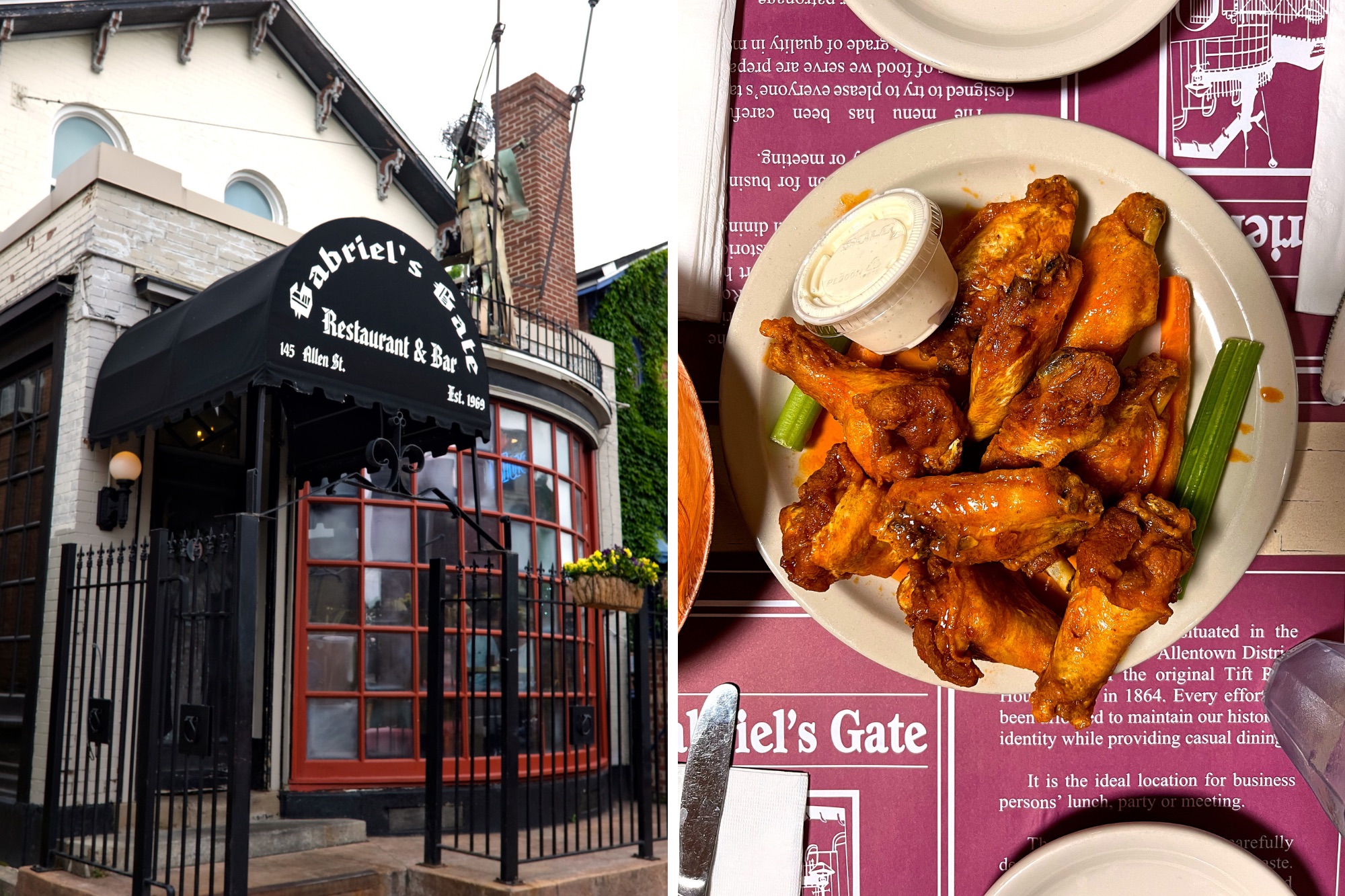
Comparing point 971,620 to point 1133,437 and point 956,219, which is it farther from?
point 956,219

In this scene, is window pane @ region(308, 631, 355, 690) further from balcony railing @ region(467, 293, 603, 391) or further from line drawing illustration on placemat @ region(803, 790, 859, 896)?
line drawing illustration on placemat @ region(803, 790, 859, 896)

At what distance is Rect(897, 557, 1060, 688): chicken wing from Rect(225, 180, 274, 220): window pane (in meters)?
1.41

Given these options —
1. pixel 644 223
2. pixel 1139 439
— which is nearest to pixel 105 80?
pixel 644 223

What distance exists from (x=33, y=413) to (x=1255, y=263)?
182 centimetres

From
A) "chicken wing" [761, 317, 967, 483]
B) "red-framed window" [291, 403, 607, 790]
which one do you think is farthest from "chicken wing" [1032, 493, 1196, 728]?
"red-framed window" [291, 403, 607, 790]

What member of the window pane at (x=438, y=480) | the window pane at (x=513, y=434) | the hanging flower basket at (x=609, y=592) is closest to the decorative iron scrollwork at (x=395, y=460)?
the window pane at (x=438, y=480)

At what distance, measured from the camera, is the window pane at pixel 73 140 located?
1.36m

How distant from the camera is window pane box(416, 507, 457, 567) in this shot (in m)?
1.54

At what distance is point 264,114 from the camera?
149 cm

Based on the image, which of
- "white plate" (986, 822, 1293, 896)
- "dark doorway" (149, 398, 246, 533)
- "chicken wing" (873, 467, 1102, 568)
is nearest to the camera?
"chicken wing" (873, 467, 1102, 568)

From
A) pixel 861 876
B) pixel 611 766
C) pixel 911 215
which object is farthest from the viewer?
pixel 611 766

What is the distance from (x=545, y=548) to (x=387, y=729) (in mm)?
463

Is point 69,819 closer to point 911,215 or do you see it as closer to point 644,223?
point 644,223

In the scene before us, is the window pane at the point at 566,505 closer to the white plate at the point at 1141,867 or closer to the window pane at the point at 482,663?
the window pane at the point at 482,663
